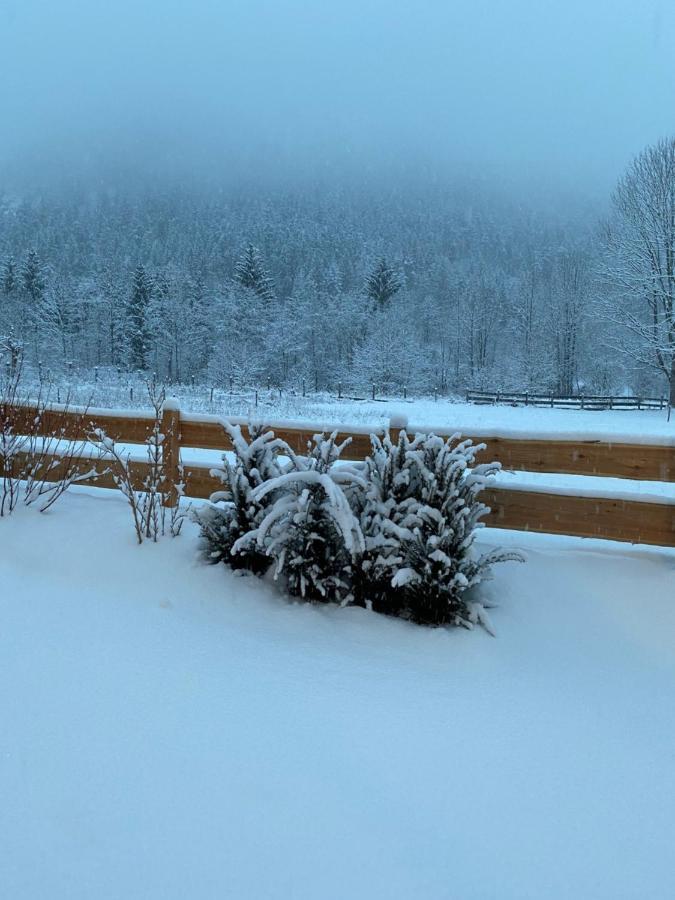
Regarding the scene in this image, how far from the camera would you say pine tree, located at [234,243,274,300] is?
52469mm

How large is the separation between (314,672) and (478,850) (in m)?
1.12

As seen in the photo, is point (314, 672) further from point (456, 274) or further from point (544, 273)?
point (456, 274)

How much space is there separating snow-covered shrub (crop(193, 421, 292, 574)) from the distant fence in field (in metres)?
26.4

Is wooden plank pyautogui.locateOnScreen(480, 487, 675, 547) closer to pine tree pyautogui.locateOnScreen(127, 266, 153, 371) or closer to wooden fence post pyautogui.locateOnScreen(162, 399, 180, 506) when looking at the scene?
wooden fence post pyautogui.locateOnScreen(162, 399, 180, 506)

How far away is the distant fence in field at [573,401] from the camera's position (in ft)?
89.4

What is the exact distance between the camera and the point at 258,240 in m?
86.0

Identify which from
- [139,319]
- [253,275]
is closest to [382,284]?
[253,275]

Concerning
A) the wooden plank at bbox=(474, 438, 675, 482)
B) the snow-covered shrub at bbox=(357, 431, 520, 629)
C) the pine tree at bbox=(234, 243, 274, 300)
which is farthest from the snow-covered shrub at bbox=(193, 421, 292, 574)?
the pine tree at bbox=(234, 243, 274, 300)

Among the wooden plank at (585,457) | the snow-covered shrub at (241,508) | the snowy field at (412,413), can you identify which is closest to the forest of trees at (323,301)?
the snowy field at (412,413)

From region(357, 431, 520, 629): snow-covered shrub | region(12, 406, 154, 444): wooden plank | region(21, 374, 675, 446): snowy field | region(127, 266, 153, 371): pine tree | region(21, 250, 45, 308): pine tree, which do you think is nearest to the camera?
region(357, 431, 520, 629): snow-covered shrub

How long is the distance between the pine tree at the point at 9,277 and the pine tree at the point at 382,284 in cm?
3429

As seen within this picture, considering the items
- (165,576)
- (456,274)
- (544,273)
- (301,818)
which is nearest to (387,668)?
(301,818)

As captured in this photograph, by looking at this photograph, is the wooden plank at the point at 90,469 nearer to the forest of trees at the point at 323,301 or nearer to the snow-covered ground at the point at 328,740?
the snow-covered ground at the point at 328,740

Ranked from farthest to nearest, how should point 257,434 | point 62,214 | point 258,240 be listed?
point 62,214
point 258,240
point 257,434
